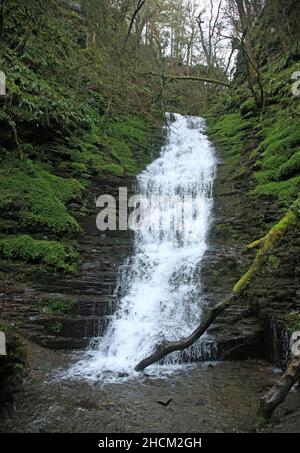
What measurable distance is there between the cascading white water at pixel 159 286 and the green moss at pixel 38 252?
132cm

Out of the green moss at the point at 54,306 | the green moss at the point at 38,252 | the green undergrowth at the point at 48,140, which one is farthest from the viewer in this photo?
the green undergrowth at the point at 48,140

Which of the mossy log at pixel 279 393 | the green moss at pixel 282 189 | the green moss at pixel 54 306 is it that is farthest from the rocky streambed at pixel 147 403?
the green moss at pixel 282 189

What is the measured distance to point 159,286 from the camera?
9.00m

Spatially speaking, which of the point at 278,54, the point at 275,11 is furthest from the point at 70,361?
the point at 278,54

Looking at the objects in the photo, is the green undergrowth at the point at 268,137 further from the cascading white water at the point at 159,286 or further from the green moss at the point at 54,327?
the green moss at the point at 54,327

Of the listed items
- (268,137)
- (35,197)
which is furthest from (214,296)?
(268,137)

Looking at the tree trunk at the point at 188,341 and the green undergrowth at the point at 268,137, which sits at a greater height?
the green undergrowth at the point at 268,137

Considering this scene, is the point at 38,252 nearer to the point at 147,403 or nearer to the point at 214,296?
the point at 214,296

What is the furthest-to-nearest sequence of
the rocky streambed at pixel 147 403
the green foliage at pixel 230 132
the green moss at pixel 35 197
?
the green foliage at pixel 230 132, the green moss at pixel 35 197, the rocky streambed at pixel 147 403

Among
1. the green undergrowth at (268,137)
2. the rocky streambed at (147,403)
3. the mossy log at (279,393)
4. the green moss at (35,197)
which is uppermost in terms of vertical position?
the green undergrowth at (268,137)

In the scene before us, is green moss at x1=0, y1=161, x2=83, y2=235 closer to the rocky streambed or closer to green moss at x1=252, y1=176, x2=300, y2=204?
the rocky streambed

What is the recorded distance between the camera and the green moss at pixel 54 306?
7.77 meters

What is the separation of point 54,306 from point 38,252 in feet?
5.11

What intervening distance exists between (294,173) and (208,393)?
7.17 m
